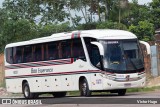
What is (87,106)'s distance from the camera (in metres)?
17.2

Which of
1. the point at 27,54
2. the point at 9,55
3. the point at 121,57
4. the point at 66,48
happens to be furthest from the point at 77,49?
the point at 9,55

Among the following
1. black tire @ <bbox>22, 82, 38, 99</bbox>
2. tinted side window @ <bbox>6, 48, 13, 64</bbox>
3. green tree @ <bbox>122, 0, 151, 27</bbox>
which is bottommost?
black tire @ <bbox>22, 82, 38, 99</bbox>

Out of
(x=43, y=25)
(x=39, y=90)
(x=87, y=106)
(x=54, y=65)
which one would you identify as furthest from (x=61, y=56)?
(x=43, y=25)

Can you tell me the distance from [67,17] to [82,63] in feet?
105

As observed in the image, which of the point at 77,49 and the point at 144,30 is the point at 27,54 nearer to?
the point at 77,49

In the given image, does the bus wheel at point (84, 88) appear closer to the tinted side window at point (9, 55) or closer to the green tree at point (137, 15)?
the tinted side window at point (9, 55)

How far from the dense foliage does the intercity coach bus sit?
65.8 feet

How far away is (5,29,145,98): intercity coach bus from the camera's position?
22.4 m

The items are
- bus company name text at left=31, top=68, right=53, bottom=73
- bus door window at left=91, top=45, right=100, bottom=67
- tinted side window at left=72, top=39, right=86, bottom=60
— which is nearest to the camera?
bus door window at left=91, top=45, right=100, bottom=67

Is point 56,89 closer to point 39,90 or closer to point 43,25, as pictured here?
point 39,90

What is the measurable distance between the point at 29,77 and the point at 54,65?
2.76 meters

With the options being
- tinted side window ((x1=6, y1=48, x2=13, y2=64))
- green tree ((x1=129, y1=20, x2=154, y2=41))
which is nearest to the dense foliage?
green tree ((x1=129, y1=20, x2=154, y2=41))

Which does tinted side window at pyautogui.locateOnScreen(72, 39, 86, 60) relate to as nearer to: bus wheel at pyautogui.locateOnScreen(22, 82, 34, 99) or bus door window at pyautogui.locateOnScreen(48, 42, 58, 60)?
bus door window at pyautogui.locateOnScreen(48, 42, 58, 60)

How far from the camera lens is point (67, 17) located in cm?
5519
